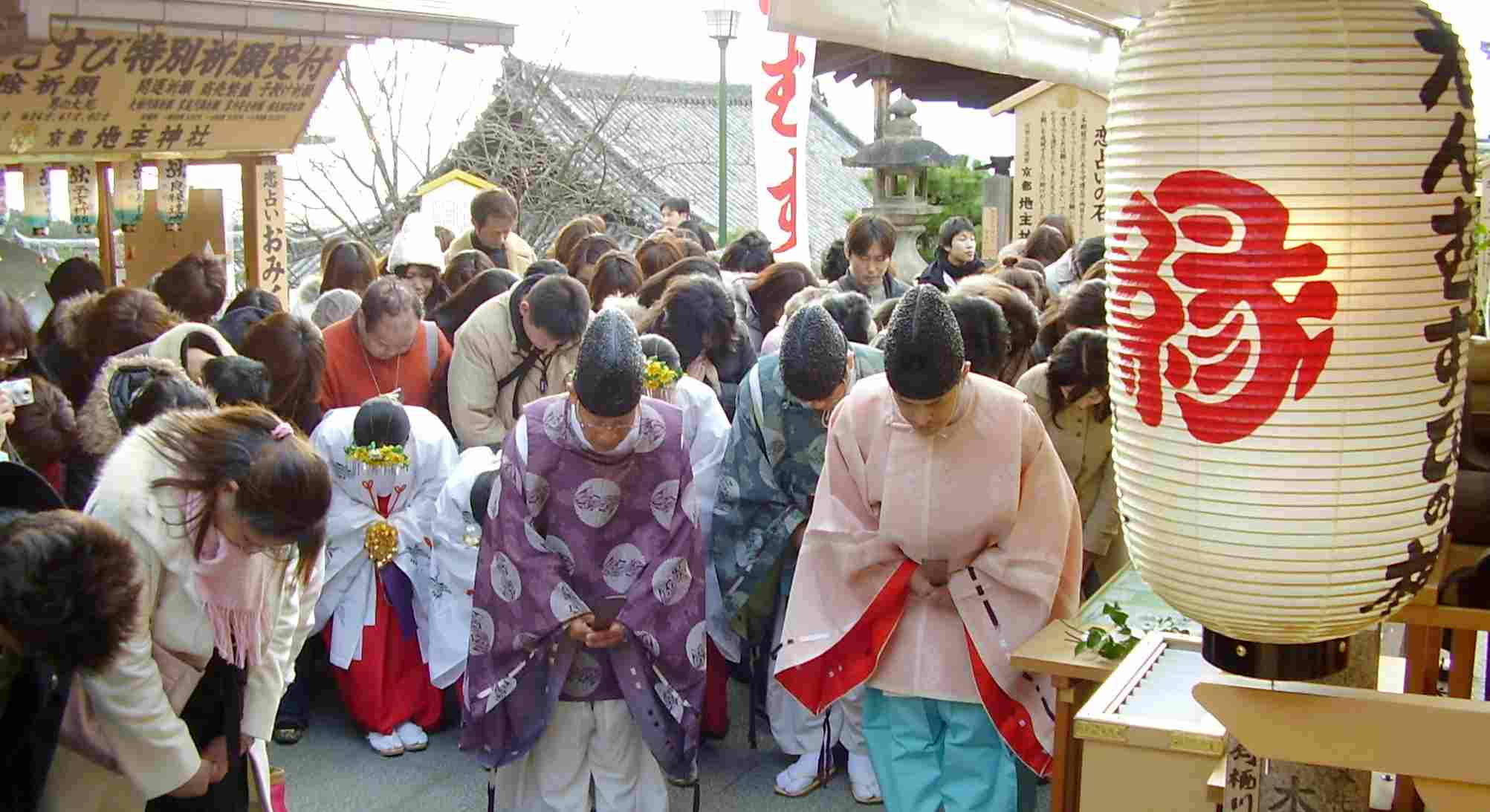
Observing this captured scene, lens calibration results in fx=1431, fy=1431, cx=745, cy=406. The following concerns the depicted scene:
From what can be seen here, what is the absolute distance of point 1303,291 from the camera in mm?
2832

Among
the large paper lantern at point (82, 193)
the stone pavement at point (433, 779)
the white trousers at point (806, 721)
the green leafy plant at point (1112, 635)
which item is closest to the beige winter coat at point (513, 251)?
the large paper lantern at point (82, 193)

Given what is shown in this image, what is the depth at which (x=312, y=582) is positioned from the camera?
15.1 feet

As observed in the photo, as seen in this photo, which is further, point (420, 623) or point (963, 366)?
point (420, 623)

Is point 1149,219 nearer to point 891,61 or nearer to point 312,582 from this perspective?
point 312,582

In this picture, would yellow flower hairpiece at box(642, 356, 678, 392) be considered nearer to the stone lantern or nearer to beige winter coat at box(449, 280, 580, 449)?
beige winter coat at box(449, 280, 580, 449)

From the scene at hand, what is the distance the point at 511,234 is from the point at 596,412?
581cm

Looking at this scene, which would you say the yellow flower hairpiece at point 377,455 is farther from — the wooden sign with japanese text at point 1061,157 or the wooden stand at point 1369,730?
the wooden sign with japanese text at point 1061,157

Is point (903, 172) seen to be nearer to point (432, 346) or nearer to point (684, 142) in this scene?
point (432, 346)

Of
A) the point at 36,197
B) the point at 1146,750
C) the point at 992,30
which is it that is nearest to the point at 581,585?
the point at 1146,750

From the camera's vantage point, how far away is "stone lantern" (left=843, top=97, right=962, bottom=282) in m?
14.7

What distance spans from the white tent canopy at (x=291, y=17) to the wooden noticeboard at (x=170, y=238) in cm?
327

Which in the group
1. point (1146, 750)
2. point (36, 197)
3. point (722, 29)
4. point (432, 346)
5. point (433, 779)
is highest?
point (722, 29)

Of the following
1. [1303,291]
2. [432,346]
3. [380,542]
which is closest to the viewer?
[1303,291]

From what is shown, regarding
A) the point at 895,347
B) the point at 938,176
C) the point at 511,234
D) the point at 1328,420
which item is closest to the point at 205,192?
the point at 511,234
